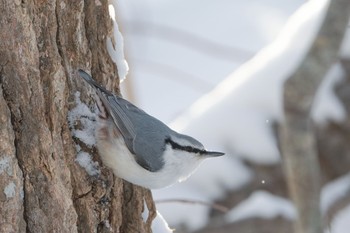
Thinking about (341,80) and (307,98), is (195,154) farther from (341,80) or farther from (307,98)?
(341,80)

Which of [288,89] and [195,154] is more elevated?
[288,89]

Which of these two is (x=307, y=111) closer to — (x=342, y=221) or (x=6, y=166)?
(x=342, y=221)

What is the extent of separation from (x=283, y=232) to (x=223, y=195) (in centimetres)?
34

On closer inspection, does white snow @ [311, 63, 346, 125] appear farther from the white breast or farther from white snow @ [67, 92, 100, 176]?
white snow @ [67, 92, 100, 176]

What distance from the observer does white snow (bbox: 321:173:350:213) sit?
3.95 m

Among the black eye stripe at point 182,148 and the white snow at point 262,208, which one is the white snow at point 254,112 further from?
the black eye stripe at point 182,148

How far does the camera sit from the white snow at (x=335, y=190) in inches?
156

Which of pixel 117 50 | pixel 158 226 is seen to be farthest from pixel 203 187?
pixel 117 50

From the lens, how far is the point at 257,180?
407 cm

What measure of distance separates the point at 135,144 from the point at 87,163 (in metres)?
0.12

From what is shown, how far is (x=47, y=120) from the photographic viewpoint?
1.69 metres

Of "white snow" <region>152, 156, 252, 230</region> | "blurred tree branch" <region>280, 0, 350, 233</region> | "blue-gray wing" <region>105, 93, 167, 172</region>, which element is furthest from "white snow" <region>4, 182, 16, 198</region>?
"white snow" <region>152, 156, 252, 230</region>

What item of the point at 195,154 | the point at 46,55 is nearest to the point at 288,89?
the point at 195,154

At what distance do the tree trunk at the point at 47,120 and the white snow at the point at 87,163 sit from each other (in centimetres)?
2
